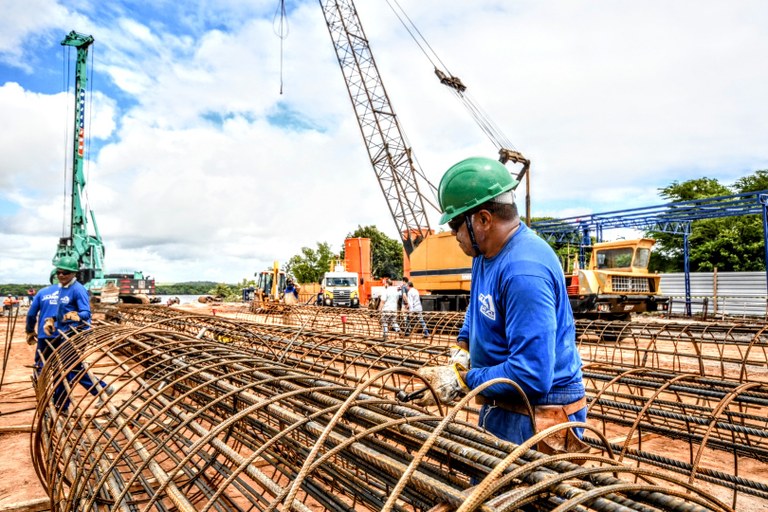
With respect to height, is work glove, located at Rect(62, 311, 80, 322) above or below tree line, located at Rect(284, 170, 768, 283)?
below

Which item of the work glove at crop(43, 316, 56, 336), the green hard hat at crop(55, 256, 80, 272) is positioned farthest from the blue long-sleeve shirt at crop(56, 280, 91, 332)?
the green hard hat at crop(55, 256, 80, 272)

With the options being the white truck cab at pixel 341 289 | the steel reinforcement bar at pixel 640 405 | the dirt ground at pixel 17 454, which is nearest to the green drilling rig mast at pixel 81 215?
the white truck cab at pixel 341 289

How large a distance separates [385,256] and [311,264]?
7.56 m

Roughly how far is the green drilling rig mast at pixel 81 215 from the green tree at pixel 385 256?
23910 mm

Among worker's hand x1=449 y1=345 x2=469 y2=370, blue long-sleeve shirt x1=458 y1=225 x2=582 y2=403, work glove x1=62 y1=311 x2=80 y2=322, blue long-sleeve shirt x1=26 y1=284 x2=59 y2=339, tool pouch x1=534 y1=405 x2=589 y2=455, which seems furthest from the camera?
blue long-sleeve shirt x1=26 y1=284 x2=59 y2=339

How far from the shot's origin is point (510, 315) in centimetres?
166

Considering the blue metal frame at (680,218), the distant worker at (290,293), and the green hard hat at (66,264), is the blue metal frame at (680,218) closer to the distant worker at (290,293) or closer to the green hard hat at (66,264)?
the distant worker at (290,293)

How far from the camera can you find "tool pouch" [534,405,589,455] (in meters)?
1.76

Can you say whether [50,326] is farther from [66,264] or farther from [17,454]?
[17,454]

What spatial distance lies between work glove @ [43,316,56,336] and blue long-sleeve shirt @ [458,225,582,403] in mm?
5291

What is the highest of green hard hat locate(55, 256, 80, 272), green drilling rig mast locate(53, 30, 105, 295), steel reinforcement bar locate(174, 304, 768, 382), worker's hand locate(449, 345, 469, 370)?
A: green drilling rig mast locate(53, 30, 105, 295)

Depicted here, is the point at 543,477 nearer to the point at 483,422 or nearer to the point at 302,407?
the point at 483,422

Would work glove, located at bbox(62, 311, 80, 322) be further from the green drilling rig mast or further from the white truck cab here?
the green drilling rig mast

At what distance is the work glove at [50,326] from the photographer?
17.4 feet
